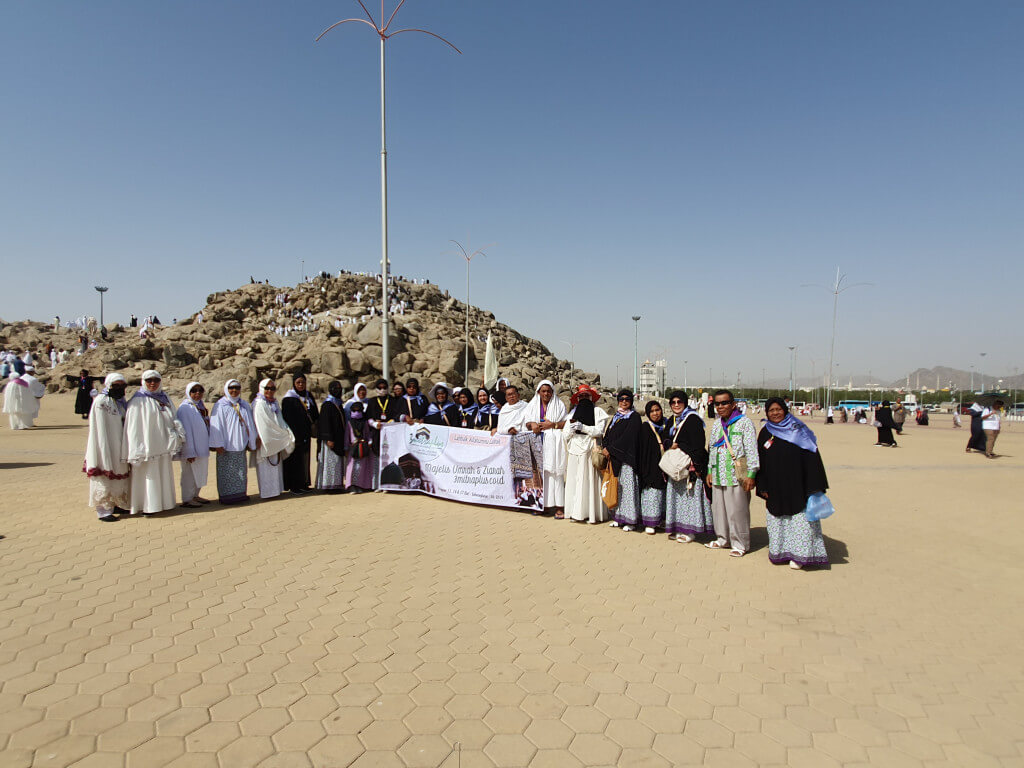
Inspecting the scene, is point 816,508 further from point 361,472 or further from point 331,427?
point 331,427

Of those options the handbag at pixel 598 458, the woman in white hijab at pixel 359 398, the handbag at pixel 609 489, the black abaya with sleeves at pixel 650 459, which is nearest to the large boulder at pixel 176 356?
the woman in white hijab at pixel 359 398

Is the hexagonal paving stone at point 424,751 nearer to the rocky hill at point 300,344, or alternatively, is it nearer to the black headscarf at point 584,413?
the black headscarf at point 584,413

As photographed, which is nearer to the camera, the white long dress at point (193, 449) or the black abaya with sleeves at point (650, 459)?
the black abaya with sleeves at point (650, 459)

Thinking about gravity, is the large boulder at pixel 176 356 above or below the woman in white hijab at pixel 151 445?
above

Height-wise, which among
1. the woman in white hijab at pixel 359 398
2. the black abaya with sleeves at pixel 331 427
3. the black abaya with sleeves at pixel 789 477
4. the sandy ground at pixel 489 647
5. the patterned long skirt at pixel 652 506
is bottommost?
the sandy ground at pixel 489 647

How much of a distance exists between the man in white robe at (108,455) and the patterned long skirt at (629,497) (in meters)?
6.64

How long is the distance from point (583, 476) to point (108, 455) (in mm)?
6316

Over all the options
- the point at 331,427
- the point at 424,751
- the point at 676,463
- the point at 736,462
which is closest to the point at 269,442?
the point at 331,427

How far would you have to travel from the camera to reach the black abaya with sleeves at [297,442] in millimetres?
8922

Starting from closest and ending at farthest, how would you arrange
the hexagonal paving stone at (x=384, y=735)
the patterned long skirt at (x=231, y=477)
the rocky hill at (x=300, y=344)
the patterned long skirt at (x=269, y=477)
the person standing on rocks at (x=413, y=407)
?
the hexagonal paving stone at (x=384, y=735)
the patterned long skirt at (x=231, y=477)
the patterned long skirt at (x=269, y=477)
the person standing on rocks at (x=413, y=407)
the rocky hill at (x=300, y=344)

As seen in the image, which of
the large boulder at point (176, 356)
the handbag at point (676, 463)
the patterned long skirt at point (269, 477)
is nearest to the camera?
the handbag at point (676, 463)

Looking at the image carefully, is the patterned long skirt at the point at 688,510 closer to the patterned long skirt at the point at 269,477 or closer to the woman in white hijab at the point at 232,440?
the patterned long skirt at the point at 269,477

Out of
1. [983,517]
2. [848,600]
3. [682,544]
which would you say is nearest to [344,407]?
[682,544]

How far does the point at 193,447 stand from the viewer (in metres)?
7.82
